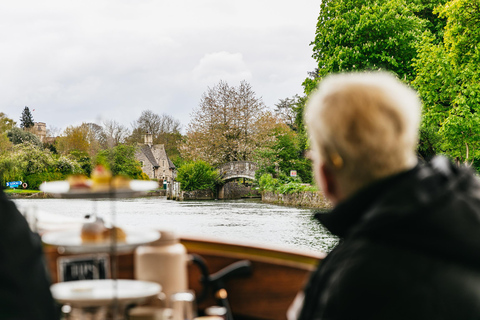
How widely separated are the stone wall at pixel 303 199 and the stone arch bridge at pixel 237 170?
3.49 metres

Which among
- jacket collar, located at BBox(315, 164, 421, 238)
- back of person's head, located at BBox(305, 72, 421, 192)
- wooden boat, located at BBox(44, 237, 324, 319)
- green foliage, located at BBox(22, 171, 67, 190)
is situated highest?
green foliage, located at BBox(22, 171, 67, 190)

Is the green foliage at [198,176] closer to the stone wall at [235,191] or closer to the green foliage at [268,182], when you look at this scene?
the stone wall at [235,191]

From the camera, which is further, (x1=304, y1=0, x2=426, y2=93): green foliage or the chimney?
the chimney

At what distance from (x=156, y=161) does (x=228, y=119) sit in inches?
779

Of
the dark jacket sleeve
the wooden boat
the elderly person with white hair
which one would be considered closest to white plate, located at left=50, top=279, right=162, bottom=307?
the dark jacket sleeve

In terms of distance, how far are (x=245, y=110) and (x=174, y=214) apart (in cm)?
1262

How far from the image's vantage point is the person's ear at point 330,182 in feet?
2.99

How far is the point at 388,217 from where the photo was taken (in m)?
0.75

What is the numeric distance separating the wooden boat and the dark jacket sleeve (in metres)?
1.21

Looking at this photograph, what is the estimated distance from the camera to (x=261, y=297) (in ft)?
6.87

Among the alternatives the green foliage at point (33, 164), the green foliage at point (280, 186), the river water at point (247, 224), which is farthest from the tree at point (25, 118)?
the green foliage at point (33, 164)

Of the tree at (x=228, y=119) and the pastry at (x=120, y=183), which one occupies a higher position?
the tree at (x=228, y=119)

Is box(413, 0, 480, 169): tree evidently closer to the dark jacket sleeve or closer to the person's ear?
the person's ear

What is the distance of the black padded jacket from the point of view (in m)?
0.73
